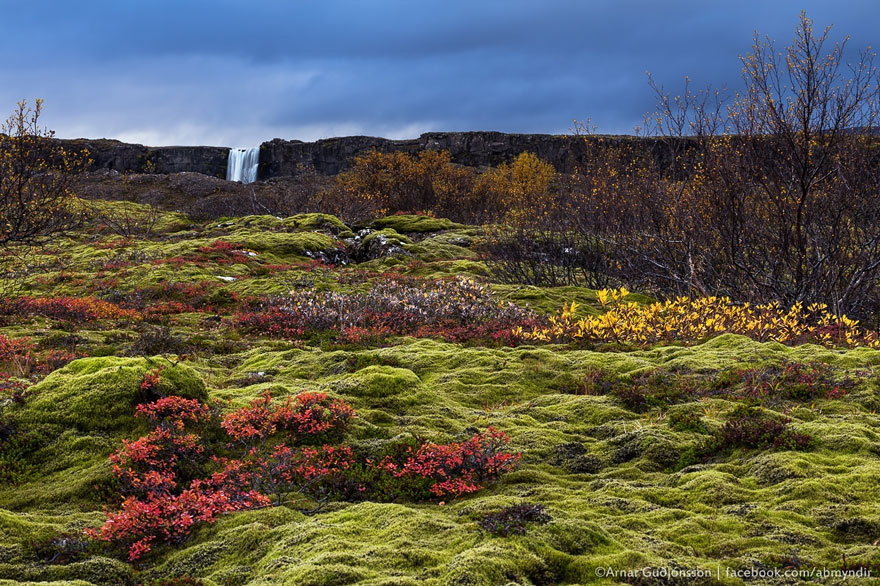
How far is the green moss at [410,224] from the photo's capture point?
42094mm

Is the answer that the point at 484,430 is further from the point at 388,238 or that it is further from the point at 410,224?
the point at 410,224

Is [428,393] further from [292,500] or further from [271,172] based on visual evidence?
[271,172]

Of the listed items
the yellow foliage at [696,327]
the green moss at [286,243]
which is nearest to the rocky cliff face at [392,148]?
the green moss at [286,243]

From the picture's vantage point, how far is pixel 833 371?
9969 mm

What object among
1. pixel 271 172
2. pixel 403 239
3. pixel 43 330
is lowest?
pixel 43 330

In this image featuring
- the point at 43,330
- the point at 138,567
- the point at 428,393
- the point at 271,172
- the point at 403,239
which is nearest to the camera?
the point at 138,567

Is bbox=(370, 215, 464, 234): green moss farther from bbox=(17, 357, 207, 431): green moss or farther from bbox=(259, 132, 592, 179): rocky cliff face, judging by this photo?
bbox=(259, 132, 592, 179): rocky cliff face

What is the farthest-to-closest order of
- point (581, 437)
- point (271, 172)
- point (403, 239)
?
point (271, 172) < point (403, 239) < point (581, 437)

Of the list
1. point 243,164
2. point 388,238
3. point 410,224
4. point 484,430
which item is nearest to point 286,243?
point 388,238

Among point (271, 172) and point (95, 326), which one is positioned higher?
point (271, 172)

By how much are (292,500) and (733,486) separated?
4771mm

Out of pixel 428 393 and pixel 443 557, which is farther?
pixel 428 393

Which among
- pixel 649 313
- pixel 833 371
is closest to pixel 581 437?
pixel 833 371

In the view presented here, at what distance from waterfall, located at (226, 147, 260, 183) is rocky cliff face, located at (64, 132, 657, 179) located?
8.41 feet
